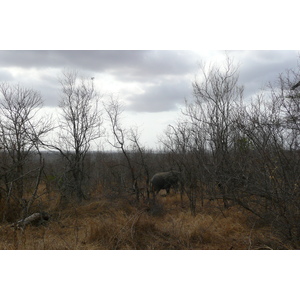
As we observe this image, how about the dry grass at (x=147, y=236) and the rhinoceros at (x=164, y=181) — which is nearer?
the dry grass at (x=147, y=236)

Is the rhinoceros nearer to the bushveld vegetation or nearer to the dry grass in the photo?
the bushveld vegetation

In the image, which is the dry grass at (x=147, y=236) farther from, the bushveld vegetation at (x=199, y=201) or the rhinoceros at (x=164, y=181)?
the rhinoceros at (x=164, y=181)

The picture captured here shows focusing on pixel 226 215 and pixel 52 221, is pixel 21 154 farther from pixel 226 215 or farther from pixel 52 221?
pixel 226 215

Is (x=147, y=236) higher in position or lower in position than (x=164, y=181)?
lower

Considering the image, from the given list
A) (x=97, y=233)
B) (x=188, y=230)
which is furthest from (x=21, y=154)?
(x=188, y=230)

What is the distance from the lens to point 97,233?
5.23 meters

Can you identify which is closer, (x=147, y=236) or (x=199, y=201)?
(x=147, y=236)

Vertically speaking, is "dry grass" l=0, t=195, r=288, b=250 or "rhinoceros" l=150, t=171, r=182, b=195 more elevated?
"rhinoceros" l=150, t=171, r=182, b=195

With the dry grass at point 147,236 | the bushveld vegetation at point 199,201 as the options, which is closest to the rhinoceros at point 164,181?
the bushveld vegetation at point 199,201

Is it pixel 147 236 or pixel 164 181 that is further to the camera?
pixel 164 181

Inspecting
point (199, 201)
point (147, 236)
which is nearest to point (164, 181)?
point (199, 201)

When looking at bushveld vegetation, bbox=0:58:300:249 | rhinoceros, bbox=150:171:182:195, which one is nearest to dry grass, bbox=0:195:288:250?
bushveld vegetation, bbox=0:58:300:249

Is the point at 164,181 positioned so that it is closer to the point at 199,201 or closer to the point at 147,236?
the point at 199,201

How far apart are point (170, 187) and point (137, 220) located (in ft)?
24.6
